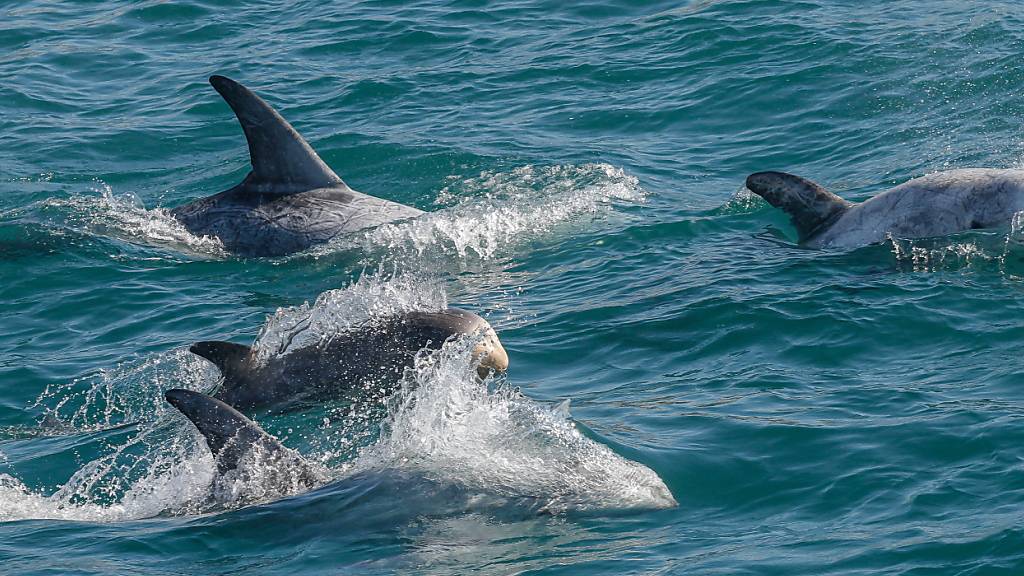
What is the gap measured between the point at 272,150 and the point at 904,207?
5.95m

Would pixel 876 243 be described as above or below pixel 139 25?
below

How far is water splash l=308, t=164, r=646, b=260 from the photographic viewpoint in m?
14.2

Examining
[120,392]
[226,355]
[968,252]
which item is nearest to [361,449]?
[226,355]

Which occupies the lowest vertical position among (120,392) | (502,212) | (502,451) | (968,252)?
(120,392)

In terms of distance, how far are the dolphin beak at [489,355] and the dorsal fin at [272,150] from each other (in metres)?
4.61

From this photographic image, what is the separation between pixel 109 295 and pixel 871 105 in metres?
9.49

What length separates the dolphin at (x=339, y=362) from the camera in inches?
392

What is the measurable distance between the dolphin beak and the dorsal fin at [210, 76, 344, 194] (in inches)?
182

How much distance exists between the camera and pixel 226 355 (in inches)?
388

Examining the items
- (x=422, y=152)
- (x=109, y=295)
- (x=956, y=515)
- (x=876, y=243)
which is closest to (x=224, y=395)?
(x=109, y=295)

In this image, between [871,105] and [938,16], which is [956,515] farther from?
[938,16]

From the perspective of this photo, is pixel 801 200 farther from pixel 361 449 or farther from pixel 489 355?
pixel 361 449

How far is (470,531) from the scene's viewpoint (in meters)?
→ 7.71

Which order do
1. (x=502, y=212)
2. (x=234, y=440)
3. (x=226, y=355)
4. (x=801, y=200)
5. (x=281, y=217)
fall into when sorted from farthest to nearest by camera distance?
(x=502, y=212) → (x=281, y=217) → (x=801, y=200) → (x=226, y=355) → (x=234, y=440)
